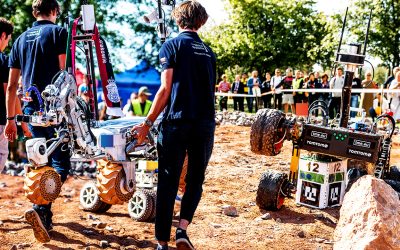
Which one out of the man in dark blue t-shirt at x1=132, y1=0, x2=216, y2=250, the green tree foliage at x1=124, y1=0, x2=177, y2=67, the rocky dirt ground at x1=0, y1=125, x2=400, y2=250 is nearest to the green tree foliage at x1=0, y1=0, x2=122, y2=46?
the green tree foliage at x1=124, y1=0, x2=177, y2=67

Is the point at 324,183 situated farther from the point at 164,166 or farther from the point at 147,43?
the point at 147,43

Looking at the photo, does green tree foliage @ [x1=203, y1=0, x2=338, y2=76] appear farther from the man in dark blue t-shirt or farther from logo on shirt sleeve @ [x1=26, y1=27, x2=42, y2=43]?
the man in dark blue t-shirt

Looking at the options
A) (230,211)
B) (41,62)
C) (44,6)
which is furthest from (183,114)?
(230,211)

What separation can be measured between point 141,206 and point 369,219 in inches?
96.7

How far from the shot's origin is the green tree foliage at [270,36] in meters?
38.8

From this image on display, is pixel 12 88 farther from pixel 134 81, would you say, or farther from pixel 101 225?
pixel 134 81

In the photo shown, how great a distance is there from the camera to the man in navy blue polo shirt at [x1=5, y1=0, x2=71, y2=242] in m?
4.74

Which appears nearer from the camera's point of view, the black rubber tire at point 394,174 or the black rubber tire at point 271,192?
the black rubber tire at point 271,192

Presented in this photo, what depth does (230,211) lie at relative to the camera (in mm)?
5777

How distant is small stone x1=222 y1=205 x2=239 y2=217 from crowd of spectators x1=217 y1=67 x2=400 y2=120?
23.7 ft

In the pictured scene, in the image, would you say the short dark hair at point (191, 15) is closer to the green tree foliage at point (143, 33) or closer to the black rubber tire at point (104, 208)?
the black rubber tire at point (104, 208)

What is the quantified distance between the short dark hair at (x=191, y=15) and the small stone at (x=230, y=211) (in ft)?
7.92

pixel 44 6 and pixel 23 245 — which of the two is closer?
pixel 23 245

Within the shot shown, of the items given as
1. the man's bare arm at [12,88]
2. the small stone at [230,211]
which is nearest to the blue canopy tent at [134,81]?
the small stone at [230,211]
